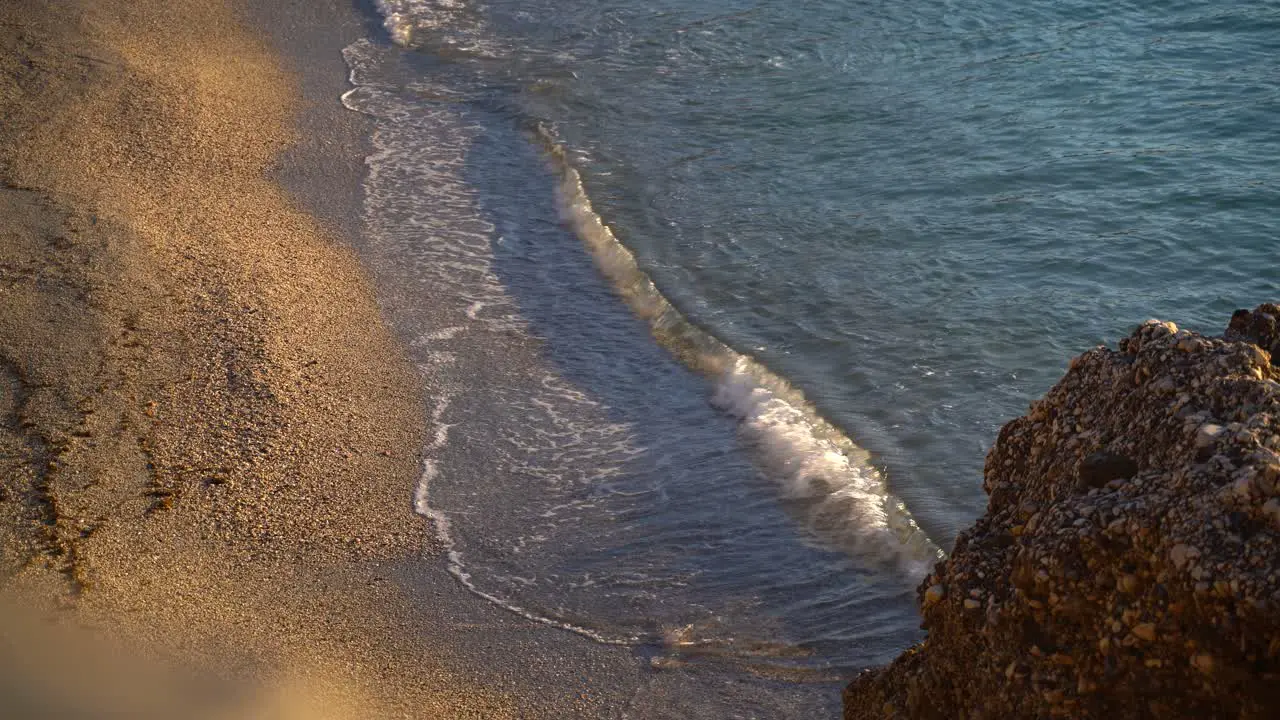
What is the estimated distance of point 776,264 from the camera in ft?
32.5

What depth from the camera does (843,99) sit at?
13477mm

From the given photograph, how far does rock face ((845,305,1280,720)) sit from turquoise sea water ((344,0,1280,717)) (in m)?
1.69

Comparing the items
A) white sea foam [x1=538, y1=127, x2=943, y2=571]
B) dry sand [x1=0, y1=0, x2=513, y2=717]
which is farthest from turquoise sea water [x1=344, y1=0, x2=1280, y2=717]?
dry sand [x1=0, y1=0, x2=513, y2=717]

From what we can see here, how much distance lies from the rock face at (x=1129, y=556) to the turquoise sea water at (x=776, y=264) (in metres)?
1.69

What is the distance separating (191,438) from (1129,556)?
5.33 meters

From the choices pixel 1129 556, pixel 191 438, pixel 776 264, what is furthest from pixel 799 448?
pixel 1129 556

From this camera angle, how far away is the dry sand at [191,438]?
5.20 metres

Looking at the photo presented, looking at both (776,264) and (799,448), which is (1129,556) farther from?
(776,264)

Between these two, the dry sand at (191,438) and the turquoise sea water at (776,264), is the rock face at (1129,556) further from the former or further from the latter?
the dry sand at (191,438)

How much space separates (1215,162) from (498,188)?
23.1ft

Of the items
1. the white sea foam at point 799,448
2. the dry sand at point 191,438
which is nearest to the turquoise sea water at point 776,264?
the white sea foam at point 799,448

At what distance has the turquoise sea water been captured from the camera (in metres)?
6.31

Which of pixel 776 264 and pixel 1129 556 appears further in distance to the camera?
pixel 776 264

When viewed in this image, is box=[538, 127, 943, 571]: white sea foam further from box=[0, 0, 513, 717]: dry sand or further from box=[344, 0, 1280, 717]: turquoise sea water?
box=[0, 0, 513, 717]: dry sand
